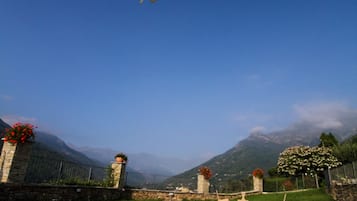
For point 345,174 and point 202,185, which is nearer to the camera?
point 345,174

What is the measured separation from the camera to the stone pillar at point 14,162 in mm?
11742

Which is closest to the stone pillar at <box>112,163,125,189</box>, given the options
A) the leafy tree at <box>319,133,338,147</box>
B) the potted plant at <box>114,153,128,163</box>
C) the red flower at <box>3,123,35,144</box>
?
the potted plant at <box>114,153,128,163</box>

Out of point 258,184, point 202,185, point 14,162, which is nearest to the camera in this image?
point 14,162

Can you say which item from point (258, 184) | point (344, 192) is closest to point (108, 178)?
point (344, 192)

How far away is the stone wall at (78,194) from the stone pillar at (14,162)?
0.31m

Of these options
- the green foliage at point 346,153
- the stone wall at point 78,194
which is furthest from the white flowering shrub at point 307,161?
the stone wall at point 78,194

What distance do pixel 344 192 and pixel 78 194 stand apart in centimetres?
1438

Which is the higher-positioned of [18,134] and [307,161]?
[307,161]

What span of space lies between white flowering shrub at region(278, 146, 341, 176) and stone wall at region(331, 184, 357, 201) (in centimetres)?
1889

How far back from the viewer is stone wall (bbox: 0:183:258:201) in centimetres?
1193

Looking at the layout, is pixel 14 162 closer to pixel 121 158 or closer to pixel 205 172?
pixel 121 158

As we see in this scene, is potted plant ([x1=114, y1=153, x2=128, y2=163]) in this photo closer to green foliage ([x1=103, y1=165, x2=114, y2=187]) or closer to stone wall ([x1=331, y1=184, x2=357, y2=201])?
green foliage ([x1=103, y1=165, x2=114, y2=187])

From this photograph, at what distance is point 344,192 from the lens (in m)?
16.5

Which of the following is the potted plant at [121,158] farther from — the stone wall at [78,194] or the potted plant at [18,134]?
the potted plant at [18,134]
